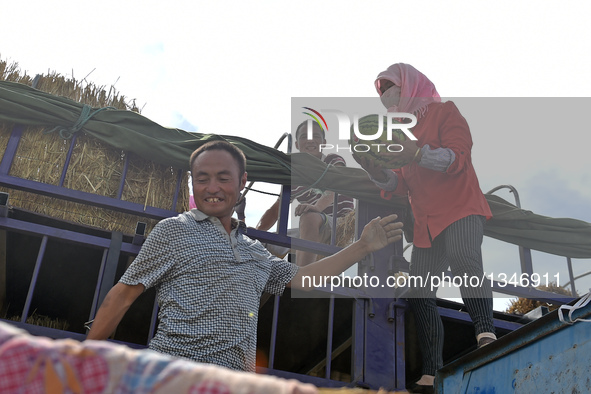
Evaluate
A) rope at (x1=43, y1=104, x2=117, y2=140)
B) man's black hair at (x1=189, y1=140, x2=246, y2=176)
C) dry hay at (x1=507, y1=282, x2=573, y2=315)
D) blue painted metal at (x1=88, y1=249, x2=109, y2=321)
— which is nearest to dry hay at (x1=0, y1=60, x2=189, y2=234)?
rope at (x1=43, y1=104, x2=117, y2=140)

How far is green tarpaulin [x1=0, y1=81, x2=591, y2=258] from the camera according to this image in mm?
3873

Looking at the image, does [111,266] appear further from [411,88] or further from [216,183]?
[411,88]

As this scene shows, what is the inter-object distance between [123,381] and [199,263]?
5.32 feet

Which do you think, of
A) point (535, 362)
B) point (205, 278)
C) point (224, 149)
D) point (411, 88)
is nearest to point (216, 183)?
point (224, 149)

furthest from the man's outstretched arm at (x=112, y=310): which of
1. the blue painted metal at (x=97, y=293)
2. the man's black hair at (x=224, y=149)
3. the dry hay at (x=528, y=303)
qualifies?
the dry hay at (x=528, y=303)

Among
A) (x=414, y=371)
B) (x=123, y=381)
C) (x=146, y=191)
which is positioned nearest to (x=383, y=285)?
(x=414, y=371)

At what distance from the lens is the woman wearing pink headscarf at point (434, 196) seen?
3.64 m

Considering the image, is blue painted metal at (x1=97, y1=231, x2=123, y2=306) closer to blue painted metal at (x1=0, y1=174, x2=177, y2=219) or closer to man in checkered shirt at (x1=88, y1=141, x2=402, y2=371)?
blue painted metal at (x1=0, y1=174, x2=177, y2=219)

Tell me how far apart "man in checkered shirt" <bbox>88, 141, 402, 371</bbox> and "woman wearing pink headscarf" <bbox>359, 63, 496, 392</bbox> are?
158cm

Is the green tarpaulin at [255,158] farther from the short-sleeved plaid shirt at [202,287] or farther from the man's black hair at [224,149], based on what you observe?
the short-sleeved plaid shirt at [202,287]

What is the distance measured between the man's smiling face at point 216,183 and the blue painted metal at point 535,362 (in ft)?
4.85

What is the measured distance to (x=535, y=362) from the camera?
8.14ft

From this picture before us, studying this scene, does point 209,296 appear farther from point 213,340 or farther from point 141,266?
point 141,266

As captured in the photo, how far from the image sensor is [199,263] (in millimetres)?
2316
